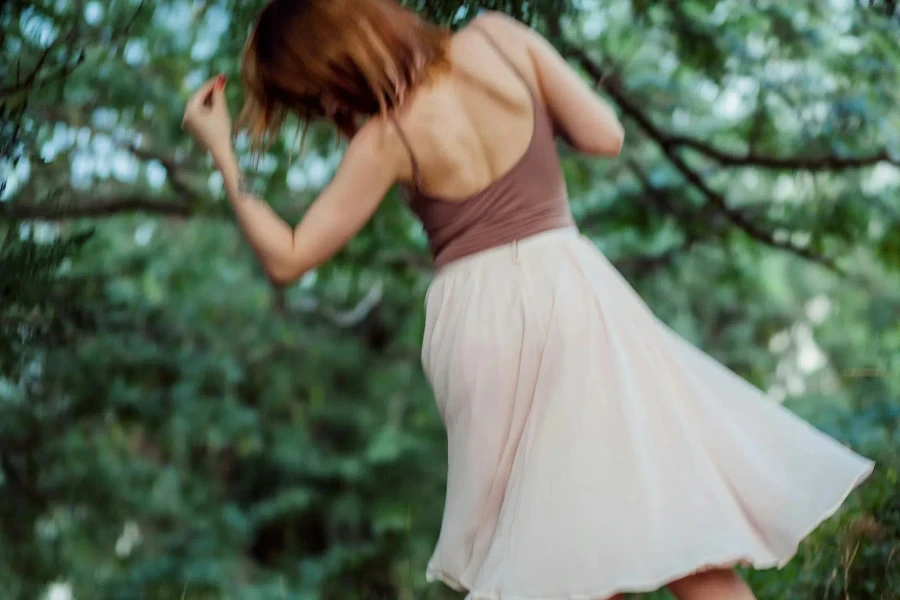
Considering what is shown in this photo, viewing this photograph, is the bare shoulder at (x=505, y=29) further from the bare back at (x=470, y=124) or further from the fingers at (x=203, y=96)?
the fingers at (x=203, y=96)

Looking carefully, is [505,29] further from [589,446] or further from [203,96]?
[589,446]

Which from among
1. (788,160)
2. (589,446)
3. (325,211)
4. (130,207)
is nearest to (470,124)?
(325,211)

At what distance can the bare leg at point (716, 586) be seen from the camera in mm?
1673

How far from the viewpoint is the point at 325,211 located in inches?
71.1

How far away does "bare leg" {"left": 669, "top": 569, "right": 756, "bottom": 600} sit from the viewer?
1673mm

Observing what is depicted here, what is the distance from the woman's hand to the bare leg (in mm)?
988

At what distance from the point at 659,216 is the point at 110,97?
2.13 metres

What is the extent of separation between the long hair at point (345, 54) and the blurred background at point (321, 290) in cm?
37

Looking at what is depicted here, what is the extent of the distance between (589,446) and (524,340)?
0.20 meters

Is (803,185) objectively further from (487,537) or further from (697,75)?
(487,537)

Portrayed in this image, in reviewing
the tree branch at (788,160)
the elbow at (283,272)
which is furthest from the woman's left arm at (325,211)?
the tree branch at (788,160)

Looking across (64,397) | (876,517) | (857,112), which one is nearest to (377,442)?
(64,397)

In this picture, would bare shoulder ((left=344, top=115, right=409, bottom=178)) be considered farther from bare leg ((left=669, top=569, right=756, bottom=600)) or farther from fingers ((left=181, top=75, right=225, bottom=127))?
bare leg ((left=669, top=569, right=756, bottom=600))

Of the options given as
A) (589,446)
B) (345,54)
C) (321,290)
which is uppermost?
(345,54)
